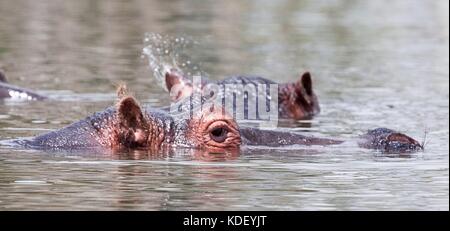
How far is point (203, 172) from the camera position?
10.4 metres

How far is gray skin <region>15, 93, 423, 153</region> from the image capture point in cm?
1098

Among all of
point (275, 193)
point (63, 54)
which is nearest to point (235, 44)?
point (63, 54)

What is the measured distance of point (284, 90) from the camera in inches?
620

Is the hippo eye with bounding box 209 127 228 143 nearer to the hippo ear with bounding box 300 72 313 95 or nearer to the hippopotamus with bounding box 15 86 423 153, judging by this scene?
the hippopotamus with bounding box 15 86 423 153

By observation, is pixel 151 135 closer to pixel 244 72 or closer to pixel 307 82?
pixel 307 82

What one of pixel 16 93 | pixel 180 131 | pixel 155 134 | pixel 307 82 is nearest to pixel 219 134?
pixel 180 131

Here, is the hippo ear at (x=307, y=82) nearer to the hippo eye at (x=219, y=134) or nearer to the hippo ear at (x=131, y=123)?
the hippo eye at (x=219, y=134)

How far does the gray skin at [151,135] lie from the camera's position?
432 inches

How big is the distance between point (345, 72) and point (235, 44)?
3482mm

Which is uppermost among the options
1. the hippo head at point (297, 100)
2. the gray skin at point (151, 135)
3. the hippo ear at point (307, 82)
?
the hippo ear at point (307, 82)

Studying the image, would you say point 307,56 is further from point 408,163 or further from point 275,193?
point 275,193

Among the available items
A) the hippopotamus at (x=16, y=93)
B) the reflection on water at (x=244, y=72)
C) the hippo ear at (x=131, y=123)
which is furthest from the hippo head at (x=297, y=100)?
the hippo ear at (x=131, y=123)

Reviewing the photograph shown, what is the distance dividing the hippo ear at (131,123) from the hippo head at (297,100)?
181 inches

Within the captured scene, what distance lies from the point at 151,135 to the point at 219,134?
53 cm
